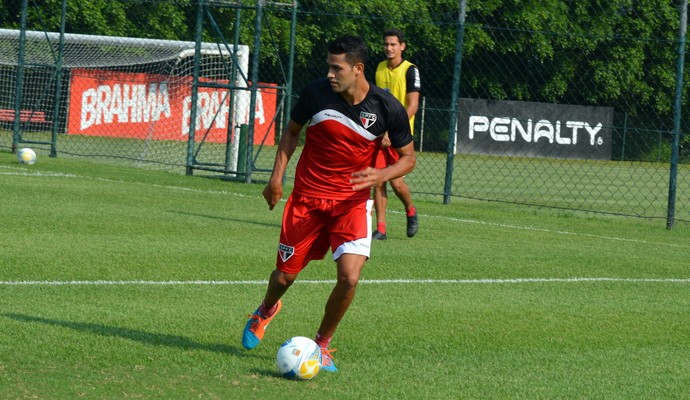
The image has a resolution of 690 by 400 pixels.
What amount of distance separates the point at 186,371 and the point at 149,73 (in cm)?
2533

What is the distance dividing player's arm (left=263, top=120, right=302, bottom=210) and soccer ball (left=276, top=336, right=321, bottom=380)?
0.94 metres

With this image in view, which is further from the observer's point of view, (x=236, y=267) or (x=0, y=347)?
(x=236, y=267)

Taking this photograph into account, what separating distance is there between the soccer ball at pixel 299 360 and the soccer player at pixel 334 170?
402 mm

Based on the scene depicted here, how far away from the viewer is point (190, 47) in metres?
27.1

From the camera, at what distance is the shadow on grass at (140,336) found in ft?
21.1


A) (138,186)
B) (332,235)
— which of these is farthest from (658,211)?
(332,235)

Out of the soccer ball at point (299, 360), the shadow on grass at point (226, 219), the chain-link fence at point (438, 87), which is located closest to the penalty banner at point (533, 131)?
the chain-link fence at point (438, 87)

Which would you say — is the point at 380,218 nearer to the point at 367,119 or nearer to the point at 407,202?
the point at 407,202

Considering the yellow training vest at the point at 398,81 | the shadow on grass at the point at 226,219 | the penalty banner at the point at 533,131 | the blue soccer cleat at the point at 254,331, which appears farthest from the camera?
the penalty banner at the point at 533,131

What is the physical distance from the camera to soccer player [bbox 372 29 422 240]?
459 inches

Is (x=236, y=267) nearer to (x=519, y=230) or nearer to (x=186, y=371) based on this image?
(x=186, y=371)

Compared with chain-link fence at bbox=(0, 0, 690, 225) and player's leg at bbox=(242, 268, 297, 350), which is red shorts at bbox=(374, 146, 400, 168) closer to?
player's leg at bbox=(242, 268, 297, 350)

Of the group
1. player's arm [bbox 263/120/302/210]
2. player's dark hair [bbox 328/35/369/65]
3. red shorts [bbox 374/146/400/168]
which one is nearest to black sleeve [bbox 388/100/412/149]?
player's dark hair [bbox 328/35/369/65]

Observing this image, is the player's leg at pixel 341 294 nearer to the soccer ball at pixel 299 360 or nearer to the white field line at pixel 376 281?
the soccer ball at pixel 299 360
